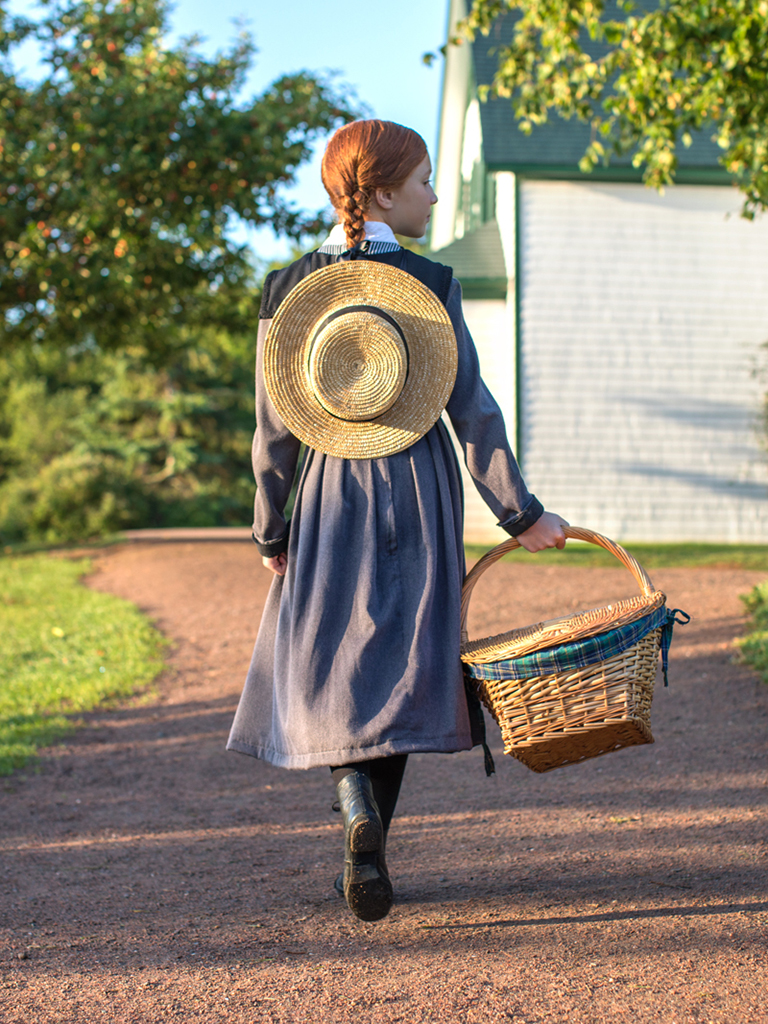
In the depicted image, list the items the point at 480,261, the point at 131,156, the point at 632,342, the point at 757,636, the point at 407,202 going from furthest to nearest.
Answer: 1. the point at 480,261
2. the point at 632,342
3. the point at 131,156
4. the point at 757,636
5. the point at 407,202

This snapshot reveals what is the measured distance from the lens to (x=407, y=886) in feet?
9.46

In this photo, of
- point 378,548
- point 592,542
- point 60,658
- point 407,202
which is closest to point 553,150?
point 60,658

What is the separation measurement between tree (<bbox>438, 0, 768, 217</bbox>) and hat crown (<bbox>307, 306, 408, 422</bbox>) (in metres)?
4.25

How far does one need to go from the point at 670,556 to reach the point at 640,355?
351 centimetres

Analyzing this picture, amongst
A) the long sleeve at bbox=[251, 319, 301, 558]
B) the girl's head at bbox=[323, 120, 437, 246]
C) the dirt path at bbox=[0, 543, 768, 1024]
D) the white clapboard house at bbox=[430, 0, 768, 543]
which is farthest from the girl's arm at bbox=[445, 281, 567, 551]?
the white clapboard house at bbox=[430, 0, 768, 543]

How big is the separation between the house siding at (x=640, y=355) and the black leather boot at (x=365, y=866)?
11470 mm

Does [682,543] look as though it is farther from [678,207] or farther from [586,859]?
[586,859]

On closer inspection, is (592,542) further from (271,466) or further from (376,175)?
(376,175)

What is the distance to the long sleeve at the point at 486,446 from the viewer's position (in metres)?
2.48

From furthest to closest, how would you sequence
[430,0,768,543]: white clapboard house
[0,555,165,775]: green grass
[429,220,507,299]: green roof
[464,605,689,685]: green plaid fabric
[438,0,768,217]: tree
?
[429,220,507,299]: green roof → [430,0,768,543]: white clapboard house → [438,0,768,217]: tree → [0,555,165,775]: green grass → [464,605,689,685]: green plaid fabric

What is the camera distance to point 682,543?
13727 mm

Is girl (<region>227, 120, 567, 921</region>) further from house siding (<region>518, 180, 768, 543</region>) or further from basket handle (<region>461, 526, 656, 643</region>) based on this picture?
house siding (<region>518, 180, 768, 543</region>)

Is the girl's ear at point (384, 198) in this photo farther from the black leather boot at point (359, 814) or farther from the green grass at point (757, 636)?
the green grass at point (757, 636)

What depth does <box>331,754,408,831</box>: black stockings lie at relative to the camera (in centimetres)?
248
